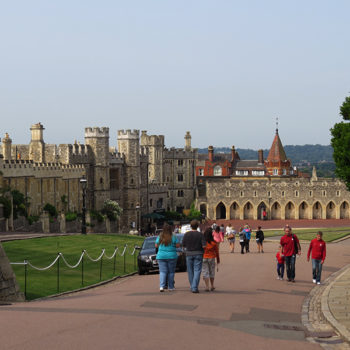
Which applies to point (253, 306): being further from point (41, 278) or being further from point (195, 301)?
point (41, 278)

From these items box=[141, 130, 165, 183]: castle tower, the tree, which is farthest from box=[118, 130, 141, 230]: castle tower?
the tree

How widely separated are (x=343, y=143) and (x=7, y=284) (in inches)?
1240

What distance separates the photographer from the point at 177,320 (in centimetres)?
1366

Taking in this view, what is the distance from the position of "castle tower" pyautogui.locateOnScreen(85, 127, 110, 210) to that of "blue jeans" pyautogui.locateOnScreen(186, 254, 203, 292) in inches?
2210

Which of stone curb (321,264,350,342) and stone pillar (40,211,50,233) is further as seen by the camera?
stone pillar (40,211,50,233)

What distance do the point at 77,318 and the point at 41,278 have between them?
8.62 meters

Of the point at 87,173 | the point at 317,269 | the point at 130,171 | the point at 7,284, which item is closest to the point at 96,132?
the point at 87,173

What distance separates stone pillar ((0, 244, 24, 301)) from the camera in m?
17.2

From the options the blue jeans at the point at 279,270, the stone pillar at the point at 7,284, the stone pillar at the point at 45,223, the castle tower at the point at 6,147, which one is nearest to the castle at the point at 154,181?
the castle tower at the point at 6,147

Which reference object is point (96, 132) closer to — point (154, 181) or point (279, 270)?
point (154, 181)

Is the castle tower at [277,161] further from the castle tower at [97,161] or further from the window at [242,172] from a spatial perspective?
the castle tower at [97,161]

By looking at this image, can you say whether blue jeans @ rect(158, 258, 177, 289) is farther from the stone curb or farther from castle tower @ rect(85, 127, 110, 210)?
castle tower @ rect(85, 127, 110, 210)

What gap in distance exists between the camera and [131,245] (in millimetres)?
40375

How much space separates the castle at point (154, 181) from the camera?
62.7m
